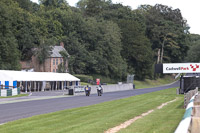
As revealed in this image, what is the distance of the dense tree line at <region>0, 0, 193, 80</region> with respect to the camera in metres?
85.2

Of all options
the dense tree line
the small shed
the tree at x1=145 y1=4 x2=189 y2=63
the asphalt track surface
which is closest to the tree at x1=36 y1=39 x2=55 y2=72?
the dense tree line

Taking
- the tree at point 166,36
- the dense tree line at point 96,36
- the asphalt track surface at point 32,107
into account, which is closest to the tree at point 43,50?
the dense tree line at point 96,36

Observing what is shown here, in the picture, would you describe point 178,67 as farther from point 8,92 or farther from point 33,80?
point 8,92

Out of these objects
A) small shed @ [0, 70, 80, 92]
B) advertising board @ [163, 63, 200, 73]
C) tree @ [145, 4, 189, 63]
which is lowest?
small shed @ [0, 70, 80, 92]

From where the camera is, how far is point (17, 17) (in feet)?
286

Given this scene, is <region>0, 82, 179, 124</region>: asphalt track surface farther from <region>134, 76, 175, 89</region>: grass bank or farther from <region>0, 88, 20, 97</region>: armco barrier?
<region>134, 76, 175, 89</region>: grass bank

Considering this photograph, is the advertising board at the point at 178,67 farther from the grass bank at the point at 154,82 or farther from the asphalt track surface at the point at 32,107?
the grass bank at the point at 154,82

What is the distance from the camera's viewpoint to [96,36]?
4028 inches

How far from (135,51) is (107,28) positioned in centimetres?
1293

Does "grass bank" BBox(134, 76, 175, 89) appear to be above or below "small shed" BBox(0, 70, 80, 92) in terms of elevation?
below

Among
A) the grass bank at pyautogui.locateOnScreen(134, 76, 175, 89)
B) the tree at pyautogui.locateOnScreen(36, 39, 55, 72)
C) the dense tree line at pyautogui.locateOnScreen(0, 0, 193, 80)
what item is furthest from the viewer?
the grass bank at pyautogui.locateOnScreen(134, 76, 175, 89)

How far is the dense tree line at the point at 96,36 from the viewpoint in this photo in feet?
280

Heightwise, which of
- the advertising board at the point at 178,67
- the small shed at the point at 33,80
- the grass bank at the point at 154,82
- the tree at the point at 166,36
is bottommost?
the grass bank at the point at 154,82

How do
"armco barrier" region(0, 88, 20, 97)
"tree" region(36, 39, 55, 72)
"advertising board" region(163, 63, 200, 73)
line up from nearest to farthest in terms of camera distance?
"armco barrier" region(0, 88, 20, 97) < "advertising board" region(163, 63, 200, 73) < "tree" region(36, 39, 55, 72)
